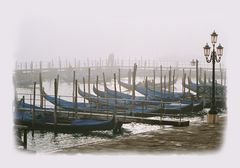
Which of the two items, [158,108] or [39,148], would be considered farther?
[158,108]

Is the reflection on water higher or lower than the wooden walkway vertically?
lower

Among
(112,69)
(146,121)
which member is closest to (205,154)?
(146,121)

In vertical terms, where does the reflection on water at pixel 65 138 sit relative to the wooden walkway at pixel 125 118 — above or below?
below

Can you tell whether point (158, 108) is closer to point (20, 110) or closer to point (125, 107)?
point (125, 107)

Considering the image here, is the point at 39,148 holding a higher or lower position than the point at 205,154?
lower

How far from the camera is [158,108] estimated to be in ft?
62.5

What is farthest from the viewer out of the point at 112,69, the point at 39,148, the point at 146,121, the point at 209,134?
the point at 112,69

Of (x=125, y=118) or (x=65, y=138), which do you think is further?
(x=125, y=118)

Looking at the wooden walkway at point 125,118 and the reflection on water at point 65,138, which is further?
the reflection on water at point 65,138

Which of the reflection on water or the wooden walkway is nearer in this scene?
the wooden walkway

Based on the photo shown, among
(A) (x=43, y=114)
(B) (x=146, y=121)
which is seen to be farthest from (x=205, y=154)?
(A) (x=43, y=114)

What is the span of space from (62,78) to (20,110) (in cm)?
4180

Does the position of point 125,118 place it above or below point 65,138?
above

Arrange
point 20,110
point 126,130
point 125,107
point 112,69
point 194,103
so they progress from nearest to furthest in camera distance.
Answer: point 126,130 < point 20,110 < point 125,107 < point 194,103 < point 112,69
